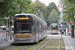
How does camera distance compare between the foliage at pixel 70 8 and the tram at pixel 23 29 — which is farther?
the foliage at pixel 70 8

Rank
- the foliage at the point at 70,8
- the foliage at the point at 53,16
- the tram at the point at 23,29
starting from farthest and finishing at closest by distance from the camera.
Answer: the foliage at the point at 53,16
the foliage at the point at 70,8
the tram at the point at 23,29

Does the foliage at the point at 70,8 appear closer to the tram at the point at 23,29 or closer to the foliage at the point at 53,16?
the tram at the point at 23,29

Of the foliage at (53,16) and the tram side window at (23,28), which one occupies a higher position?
the foliage at (53,16)

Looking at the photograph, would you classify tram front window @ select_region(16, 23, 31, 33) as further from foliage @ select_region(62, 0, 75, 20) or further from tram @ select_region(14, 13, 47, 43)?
foliage @ select_region(62, 0, 75, 20)

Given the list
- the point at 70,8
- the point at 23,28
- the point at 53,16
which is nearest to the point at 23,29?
the point at 23,28

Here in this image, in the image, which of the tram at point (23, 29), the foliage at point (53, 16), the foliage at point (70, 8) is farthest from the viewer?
the foliage at point (53, 16)

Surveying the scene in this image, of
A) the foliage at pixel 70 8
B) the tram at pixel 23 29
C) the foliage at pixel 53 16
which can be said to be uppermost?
the foliage at pixel 53 16

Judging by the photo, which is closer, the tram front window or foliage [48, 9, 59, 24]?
the tram front window

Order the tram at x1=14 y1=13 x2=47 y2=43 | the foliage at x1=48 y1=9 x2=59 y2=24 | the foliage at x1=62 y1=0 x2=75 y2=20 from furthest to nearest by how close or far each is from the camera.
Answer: the foliage at x1=48 y1=9 x2=59 y2=24, the foliage at x1=62 y1=0 x2=75 y2=20, the tram at x1=14 y1=13 x2=47 y2=43

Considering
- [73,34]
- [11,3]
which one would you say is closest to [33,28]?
[11,3]

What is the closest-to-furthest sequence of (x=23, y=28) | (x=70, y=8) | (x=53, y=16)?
(x=23, y=28) → (x=70, y=8) → (x=53, y=16)

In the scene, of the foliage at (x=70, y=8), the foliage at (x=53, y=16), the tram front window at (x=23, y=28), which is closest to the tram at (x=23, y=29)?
the tram front window at (x=23, y=28)

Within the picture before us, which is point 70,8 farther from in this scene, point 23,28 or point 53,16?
point 53,16

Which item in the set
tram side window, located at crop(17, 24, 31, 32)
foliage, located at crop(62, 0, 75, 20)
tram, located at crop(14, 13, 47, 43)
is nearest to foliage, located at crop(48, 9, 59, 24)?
foliage, located at crop(62, 0, 75, 20)
